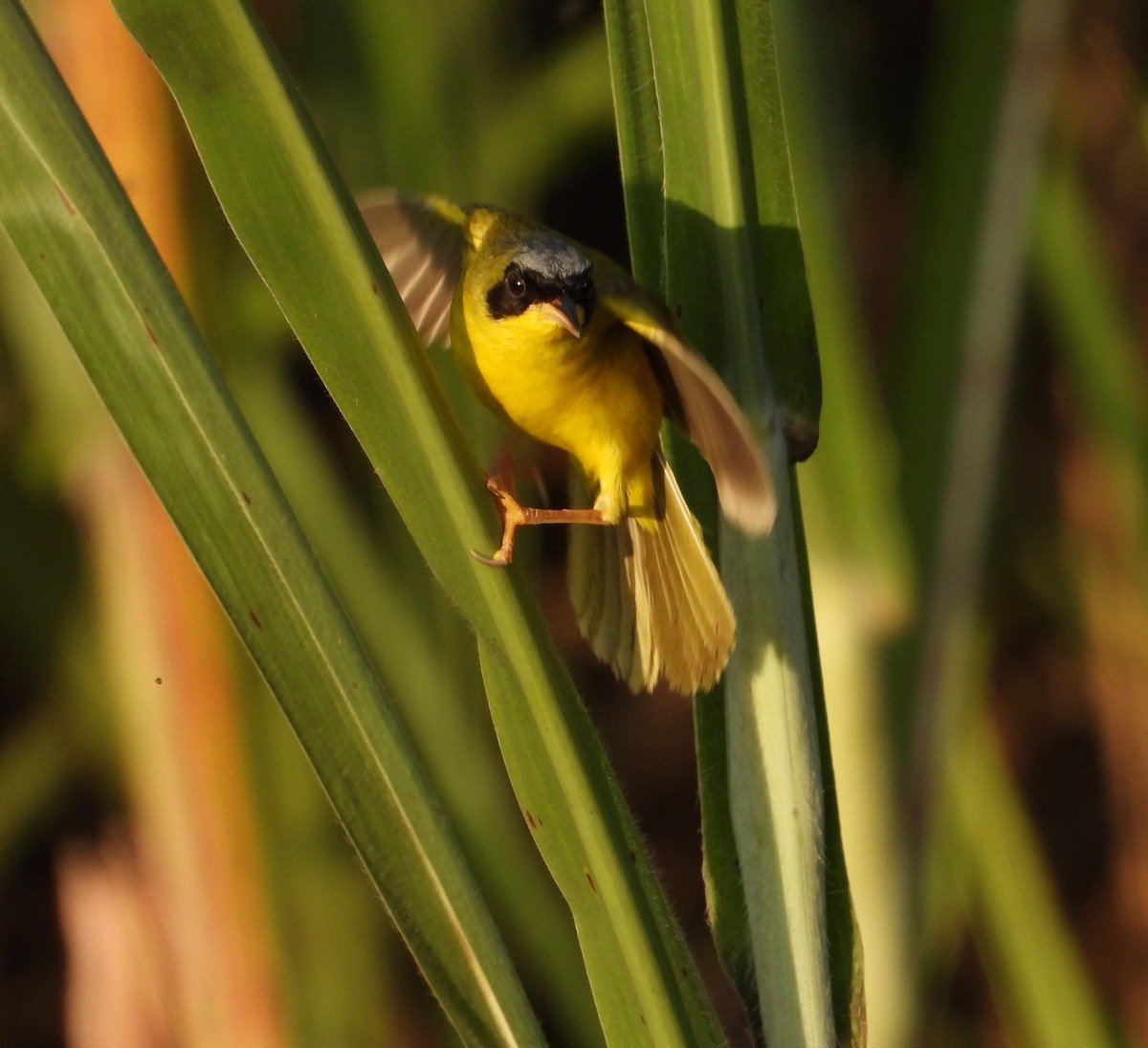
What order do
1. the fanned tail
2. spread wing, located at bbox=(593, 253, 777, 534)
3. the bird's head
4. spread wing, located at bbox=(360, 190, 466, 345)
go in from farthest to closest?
spread wing, located at bbox=(360, 190, 466, 345)
the bird's head
the fanned tail
spread wing, located at bbox=(593, 253, 777, 534)

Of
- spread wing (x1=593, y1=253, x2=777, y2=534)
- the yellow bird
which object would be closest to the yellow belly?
the yellow bird

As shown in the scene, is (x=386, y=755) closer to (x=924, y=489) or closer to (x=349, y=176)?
(x=924, y=489)

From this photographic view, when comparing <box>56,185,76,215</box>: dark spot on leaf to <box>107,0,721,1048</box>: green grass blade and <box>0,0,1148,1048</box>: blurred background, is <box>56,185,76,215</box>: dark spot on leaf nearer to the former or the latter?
<box>107,0,721,1048</box>: green grass blade


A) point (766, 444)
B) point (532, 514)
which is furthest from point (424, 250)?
point (766, 444)

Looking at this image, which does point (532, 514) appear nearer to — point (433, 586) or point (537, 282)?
point (537, 282)

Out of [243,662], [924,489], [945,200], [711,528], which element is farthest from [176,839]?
[945,200]

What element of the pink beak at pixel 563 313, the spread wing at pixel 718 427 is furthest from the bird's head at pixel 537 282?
the spread wing at pixel 718 427

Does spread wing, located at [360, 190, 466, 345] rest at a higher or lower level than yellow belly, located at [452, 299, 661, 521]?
higher
